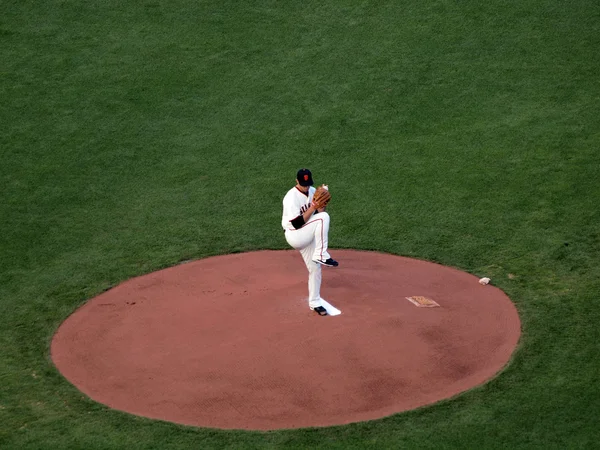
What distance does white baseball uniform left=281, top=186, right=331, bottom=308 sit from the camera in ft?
35.2

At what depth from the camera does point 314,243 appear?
36.0 ft

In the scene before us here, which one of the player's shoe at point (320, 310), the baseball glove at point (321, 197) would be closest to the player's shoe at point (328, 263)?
the player's shoe at point (320, 310)

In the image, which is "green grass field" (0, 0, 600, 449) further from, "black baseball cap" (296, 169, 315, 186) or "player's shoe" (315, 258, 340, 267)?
"black baseball cap" (296, 169, 315, 186)

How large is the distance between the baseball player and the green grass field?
2253 millimetres

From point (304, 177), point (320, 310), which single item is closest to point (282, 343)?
point (320, 310)

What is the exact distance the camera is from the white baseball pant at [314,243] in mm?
10719

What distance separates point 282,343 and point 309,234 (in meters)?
1.40

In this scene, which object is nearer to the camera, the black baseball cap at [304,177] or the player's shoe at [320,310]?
the player's shoe at [320,310]

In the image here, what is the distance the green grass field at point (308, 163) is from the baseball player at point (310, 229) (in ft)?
7.39

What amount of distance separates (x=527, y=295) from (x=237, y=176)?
573 centimetres

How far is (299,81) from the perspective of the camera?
17578 mm

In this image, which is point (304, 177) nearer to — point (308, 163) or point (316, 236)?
point (316, 236)

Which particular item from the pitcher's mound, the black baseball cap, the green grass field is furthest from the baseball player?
the green grass field

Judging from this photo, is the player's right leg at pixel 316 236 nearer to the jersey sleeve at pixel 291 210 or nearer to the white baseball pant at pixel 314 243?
the white baseball pant at pixel 314 243
